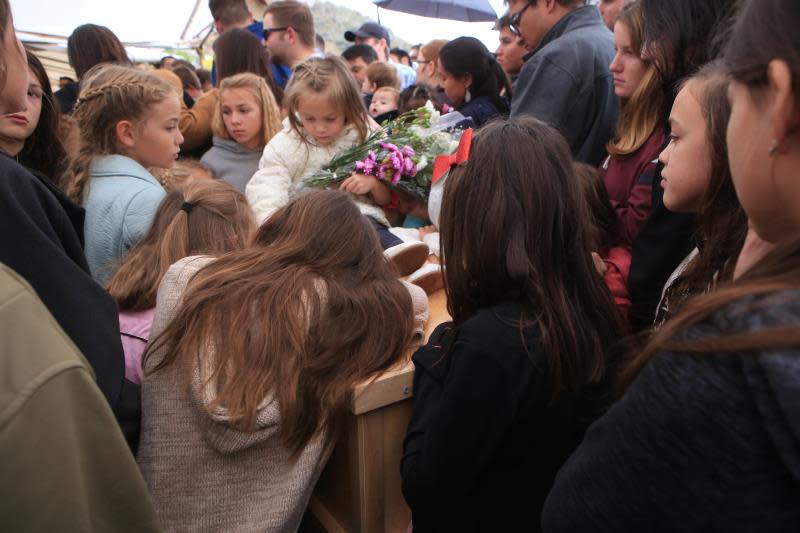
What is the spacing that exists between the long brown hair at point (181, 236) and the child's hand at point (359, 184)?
622 millimetres

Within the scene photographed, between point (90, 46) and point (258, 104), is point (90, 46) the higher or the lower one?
the higher one

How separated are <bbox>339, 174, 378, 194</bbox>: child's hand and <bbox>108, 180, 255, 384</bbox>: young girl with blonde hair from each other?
61 cm

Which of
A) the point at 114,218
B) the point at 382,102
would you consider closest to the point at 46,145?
the point at 114,218

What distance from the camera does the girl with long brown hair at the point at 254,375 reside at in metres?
1.51

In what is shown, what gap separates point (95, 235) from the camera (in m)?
2.38

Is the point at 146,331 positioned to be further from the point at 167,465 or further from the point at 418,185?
the point at 418,185

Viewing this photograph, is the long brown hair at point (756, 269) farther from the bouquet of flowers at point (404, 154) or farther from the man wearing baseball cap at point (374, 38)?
the man wearing baseball cap at point (374, 38)

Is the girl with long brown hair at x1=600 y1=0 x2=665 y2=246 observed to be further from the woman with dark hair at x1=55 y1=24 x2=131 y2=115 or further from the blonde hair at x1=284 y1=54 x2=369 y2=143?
the woman with dark hair at x1=55 y1=24 x2=131 y2=115

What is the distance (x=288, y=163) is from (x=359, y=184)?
2.09ft

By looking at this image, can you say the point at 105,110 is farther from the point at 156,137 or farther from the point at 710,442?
the point at 710,442

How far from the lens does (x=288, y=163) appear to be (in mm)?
3105

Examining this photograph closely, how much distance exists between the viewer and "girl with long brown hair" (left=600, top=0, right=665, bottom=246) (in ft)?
6.24

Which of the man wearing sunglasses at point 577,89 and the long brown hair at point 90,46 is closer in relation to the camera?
the man wearing sunglasses at point 577,89

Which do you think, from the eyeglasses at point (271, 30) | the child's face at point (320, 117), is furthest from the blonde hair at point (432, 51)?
the child's face at point (320, 117)
